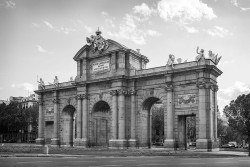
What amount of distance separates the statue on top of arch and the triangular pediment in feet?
1.25

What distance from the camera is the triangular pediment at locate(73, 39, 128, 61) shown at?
5124 cm

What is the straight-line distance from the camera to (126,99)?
50.7 m

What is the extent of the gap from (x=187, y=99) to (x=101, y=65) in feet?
49.6

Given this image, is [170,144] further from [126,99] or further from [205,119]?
[126,99]

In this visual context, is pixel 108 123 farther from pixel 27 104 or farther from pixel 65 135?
pixel 27 104

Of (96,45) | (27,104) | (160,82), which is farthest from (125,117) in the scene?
(27,104)

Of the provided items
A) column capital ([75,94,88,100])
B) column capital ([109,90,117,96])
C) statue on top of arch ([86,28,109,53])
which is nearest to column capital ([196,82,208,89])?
column capital ([109,90,117,96])

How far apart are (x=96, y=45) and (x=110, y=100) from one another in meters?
8.72

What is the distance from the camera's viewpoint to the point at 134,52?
51844 millimetres

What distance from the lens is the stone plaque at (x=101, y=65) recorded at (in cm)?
5312

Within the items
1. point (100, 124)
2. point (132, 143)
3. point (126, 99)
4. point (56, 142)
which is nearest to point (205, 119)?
point (132, 143)

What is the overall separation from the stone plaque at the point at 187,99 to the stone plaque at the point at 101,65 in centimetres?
1260

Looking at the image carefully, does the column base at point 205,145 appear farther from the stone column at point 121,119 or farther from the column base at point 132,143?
the stone column at point 121,119

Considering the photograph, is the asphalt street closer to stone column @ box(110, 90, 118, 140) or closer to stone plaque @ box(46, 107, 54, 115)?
stone column @ box(110, 90, 118, 140)
